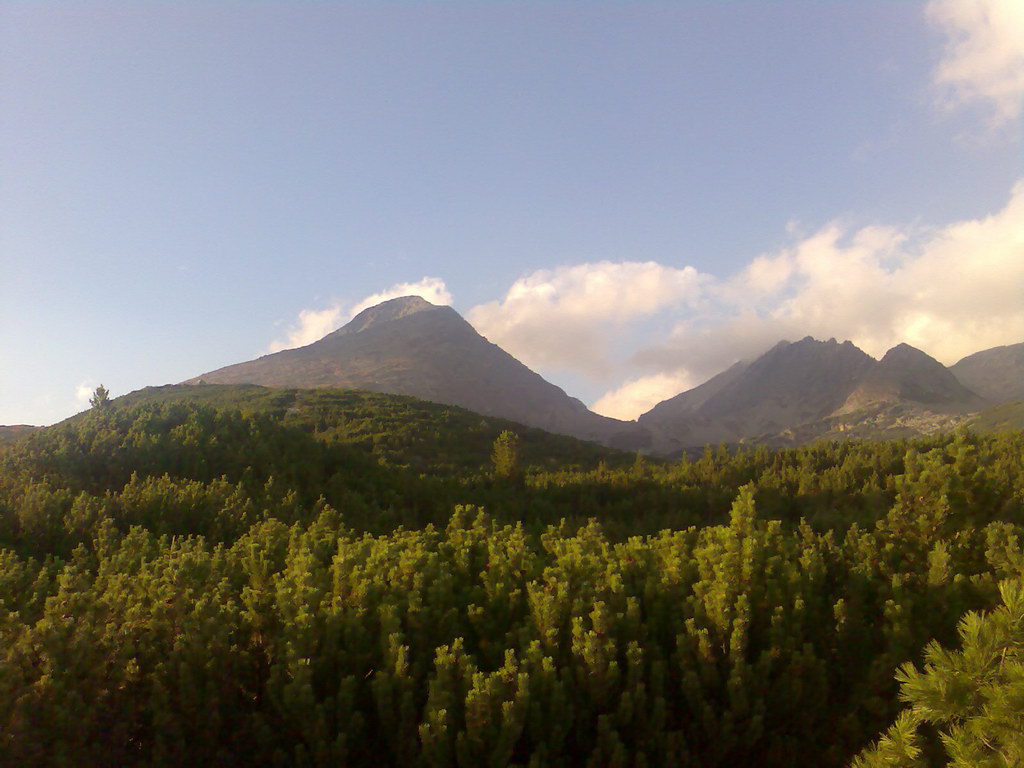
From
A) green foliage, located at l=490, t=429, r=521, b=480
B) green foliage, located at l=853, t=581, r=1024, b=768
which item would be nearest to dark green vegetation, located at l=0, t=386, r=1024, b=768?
green foliage, located at l=853, t=581, r=1024, b=768

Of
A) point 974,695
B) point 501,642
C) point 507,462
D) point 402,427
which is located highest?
point 402,427

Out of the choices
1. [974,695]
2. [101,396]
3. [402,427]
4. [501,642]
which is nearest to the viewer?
[974,695]

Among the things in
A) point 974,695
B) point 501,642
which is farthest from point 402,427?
point 974,695

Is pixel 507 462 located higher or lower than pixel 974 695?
higher

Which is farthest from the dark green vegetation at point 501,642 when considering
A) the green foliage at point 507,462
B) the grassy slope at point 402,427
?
the grassy slope at point 402,427

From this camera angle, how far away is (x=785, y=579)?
22.4 feet

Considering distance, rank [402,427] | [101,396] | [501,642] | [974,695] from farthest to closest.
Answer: [402,427] < [101,396] < [501,642] < [974,695]

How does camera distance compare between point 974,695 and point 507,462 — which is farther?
point 507,462

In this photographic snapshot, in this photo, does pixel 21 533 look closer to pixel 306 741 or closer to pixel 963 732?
pixel 306 741

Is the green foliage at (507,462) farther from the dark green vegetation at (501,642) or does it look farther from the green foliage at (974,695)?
the green foliage at (974,695)

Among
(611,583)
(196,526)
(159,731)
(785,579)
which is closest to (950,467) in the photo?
(785,579)

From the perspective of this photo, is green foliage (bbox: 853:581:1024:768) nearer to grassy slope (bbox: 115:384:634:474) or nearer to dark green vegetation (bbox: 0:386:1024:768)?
dark green vegetation (bbox: 0:386:1024:768)

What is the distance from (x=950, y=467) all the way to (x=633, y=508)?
1171cm

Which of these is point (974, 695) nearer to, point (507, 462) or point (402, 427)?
point (507, 462)
